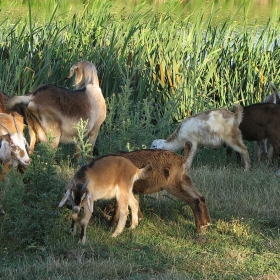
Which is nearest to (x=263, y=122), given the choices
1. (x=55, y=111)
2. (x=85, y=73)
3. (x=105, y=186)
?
(x=85, y=73)

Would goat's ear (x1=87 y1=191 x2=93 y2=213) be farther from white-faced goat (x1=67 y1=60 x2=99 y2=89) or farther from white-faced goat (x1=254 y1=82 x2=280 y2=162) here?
white-faced goat (x1=254 y1=82 x2=280 y2=162)

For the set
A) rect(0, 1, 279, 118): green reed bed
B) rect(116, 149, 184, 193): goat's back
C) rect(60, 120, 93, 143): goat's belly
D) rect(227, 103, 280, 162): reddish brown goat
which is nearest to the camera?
rect(116, 149, 184, 193): goat's back

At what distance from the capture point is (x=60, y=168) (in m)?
7.61

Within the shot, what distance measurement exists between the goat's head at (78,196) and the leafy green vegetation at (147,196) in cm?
31

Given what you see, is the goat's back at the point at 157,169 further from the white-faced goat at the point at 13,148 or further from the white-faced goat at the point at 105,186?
the white-faced goat at the point at 13,148

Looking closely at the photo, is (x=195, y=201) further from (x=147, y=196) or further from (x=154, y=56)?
(x=154, y=56)

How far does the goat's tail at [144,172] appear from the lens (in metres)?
5.83

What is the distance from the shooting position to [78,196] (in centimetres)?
521

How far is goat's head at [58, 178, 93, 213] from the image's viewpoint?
5.20 m

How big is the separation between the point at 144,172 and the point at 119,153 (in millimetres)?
425

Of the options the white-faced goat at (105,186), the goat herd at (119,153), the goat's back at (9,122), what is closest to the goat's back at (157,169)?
the goat herd at (119,153)

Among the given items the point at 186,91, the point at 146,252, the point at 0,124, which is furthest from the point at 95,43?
the point at 146,252

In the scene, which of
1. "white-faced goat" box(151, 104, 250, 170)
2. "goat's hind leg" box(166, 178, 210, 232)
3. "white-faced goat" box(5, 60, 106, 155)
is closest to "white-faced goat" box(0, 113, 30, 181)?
"white-faced goat" box(5, 60, 106, 155)

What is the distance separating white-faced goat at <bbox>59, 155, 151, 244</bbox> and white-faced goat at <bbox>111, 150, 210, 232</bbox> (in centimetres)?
12
